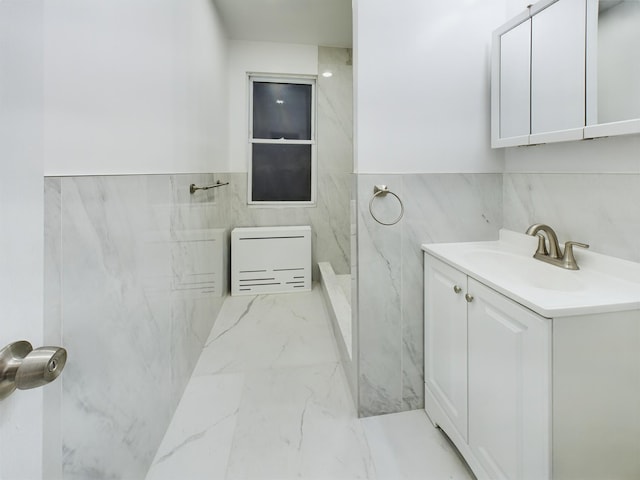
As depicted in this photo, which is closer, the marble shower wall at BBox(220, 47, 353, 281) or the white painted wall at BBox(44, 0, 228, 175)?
the white painted wall at BBox(44, 0, 228, 175)

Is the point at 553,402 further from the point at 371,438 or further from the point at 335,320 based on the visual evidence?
the point at 335,320

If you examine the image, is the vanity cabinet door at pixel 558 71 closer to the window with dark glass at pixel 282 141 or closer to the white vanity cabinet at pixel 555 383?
the white vanity cabinet at pixel 555 383

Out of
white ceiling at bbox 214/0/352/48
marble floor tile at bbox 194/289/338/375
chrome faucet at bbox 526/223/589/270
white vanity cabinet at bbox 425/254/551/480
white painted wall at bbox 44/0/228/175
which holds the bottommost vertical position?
marble floor tile at bbox 194/289/338/375

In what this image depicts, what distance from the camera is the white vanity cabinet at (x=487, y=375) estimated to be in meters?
0.94

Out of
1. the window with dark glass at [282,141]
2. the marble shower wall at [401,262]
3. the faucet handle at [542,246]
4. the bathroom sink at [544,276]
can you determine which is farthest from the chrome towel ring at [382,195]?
the window with dark glass at [282,141]

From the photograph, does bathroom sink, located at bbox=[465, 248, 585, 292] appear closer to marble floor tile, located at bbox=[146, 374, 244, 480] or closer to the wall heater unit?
marble floor tile, located at bbox=[146, 374, 244, 480]

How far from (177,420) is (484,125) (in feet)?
6.80

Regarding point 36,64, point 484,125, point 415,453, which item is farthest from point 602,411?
point 36,64

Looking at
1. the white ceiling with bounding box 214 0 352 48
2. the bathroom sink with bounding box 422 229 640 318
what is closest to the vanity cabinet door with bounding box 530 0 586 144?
the bathroom sink with bounding box 422 229 640 318

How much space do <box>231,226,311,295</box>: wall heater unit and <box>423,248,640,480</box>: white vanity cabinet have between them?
231 cm

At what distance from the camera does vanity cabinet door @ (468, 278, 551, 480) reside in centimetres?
92

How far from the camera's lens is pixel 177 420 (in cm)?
160

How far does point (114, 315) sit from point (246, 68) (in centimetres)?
301

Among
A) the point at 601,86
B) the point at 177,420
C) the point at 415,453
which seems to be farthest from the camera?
the point at 177,420
